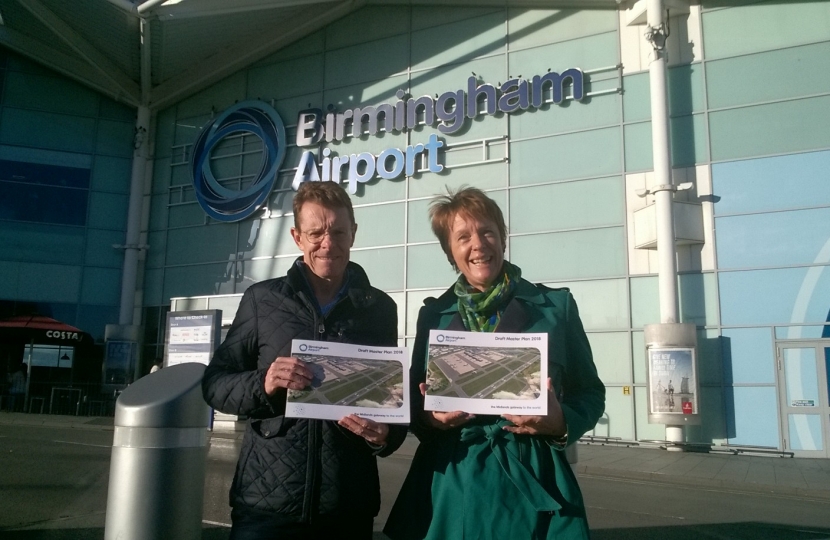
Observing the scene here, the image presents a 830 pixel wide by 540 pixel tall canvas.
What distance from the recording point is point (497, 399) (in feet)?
7.86

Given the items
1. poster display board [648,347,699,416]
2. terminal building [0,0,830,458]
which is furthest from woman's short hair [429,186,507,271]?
poster display board [648,347,699,416]

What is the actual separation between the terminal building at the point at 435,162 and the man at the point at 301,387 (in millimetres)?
10115

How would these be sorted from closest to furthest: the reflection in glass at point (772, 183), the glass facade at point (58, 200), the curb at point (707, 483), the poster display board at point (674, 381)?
the curb at point (707, 483) → the poster display board at point (674, 381) → the reflection in glass at point (772, 183) → the glass facade at point (58, 200)

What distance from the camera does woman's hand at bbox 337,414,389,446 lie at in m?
2.48

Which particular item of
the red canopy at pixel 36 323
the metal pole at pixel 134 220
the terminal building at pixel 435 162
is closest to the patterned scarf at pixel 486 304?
the terminal building at pixel 435 162

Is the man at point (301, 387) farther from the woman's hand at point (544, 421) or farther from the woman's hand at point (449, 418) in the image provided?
the woman's hand at point (544, 421)

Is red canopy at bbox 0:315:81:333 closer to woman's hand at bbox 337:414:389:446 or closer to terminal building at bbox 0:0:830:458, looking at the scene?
terminal building at bbox 0:0:830:458

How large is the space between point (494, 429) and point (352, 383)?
0.52 meters

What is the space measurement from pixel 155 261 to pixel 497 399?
25381 mm

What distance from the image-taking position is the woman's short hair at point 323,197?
2883 mm

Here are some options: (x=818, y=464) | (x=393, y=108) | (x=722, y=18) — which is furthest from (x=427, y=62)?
(x=818, y=464)

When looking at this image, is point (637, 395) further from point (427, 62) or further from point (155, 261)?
point (155, 261)

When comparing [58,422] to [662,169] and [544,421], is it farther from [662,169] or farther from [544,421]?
[544,421]

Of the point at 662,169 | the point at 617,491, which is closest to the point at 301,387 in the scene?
the point at 617,491
